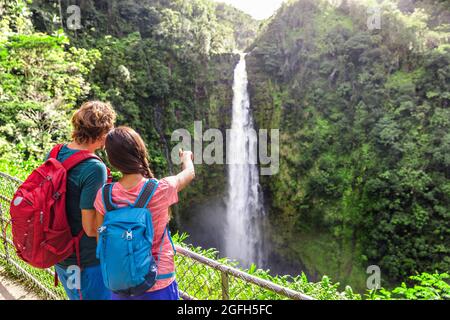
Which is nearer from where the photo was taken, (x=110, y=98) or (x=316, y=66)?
(x=110, y=98)

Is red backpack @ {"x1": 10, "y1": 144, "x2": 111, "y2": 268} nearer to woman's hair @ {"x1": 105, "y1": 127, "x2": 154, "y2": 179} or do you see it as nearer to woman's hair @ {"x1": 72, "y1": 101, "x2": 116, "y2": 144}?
woman's hair @ {"x1": 72, "y1": 101, "x2": 116, "y2": 144}

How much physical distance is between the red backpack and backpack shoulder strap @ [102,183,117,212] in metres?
0.25

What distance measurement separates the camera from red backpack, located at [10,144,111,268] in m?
1.62

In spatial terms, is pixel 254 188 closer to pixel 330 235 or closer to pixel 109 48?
pixel 330 235

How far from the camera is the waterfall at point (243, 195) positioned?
701 inches

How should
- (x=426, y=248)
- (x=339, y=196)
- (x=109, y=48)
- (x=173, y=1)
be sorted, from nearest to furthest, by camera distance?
1. (x=426, y=248)
2. (x=339, y=196)
3. (x=109, y=48)
4. (x=173, y=1)

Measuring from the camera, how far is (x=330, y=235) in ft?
51.3

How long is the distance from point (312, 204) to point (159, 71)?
35.4 feet

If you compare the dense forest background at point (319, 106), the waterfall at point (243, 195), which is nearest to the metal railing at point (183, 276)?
the dense forest background at point (319, 106)

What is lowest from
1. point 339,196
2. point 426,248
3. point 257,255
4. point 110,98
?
point 257,255

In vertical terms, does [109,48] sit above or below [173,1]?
below

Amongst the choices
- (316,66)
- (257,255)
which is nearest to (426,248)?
(257,255)

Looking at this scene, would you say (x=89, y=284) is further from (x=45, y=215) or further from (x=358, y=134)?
(x=358, y=134)

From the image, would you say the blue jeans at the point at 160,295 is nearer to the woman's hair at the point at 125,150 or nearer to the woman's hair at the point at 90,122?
the woman's hair at the point at 125,150
